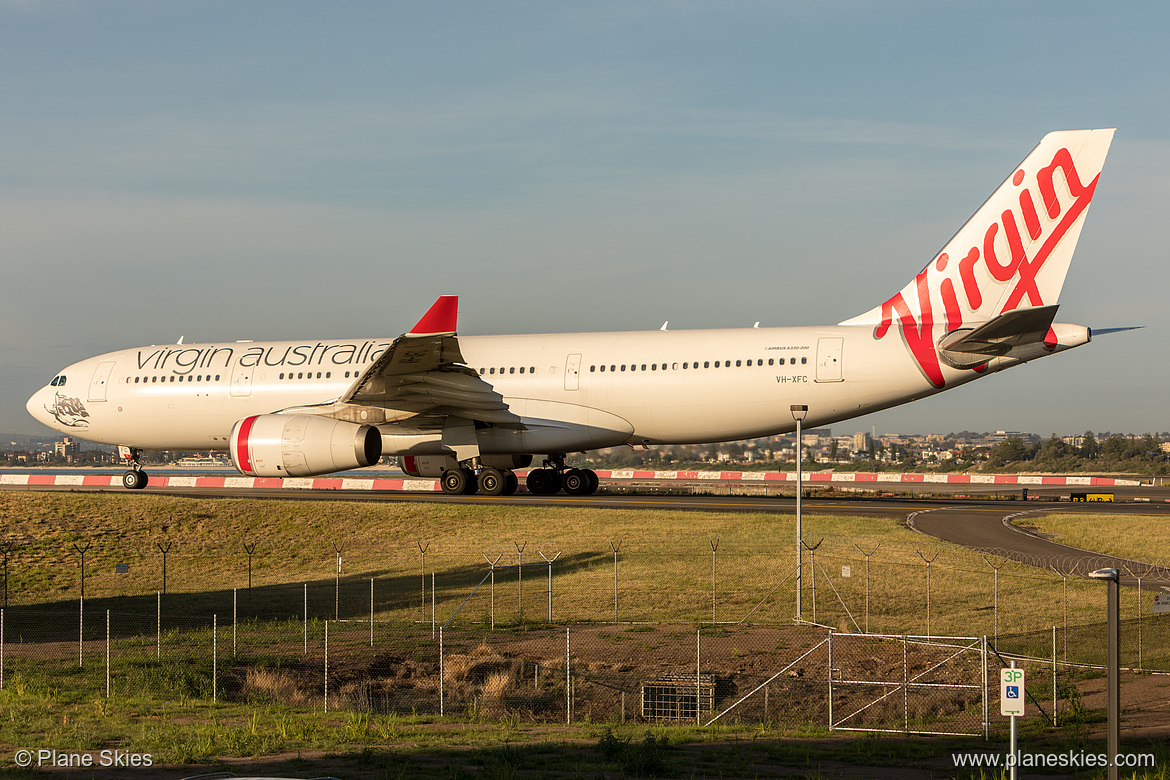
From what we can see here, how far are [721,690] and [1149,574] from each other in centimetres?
1250

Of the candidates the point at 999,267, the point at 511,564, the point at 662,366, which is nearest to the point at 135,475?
the point at 511,564

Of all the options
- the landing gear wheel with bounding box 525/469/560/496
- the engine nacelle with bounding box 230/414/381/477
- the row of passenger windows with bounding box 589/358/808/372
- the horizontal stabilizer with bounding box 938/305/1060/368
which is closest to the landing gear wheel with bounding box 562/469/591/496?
the landing gear wheel with bounding box 525/469/560/496

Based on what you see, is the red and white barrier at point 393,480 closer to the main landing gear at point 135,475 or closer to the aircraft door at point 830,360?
the main landing gear at point 135,475

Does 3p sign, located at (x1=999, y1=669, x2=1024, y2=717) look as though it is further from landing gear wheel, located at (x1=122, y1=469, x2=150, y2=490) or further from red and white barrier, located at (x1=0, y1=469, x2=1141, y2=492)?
landing gear wheel, located at (x1=122, y1=469, x2=150, y2=490)

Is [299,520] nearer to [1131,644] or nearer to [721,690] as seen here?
[721,690]

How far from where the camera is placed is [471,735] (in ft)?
39.7

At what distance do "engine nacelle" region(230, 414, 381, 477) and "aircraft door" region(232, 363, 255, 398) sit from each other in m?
4.70

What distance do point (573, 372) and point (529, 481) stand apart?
5.22 m

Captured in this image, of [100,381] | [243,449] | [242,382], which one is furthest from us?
[100,381]

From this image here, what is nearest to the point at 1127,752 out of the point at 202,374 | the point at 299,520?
the point at 299,520

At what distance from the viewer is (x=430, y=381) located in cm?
2853

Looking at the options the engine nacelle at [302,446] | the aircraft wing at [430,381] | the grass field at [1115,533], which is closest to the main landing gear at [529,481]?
the aircraft wing at [430,381]

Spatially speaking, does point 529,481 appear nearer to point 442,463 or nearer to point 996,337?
point 442,463

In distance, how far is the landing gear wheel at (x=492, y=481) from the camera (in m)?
32.9
